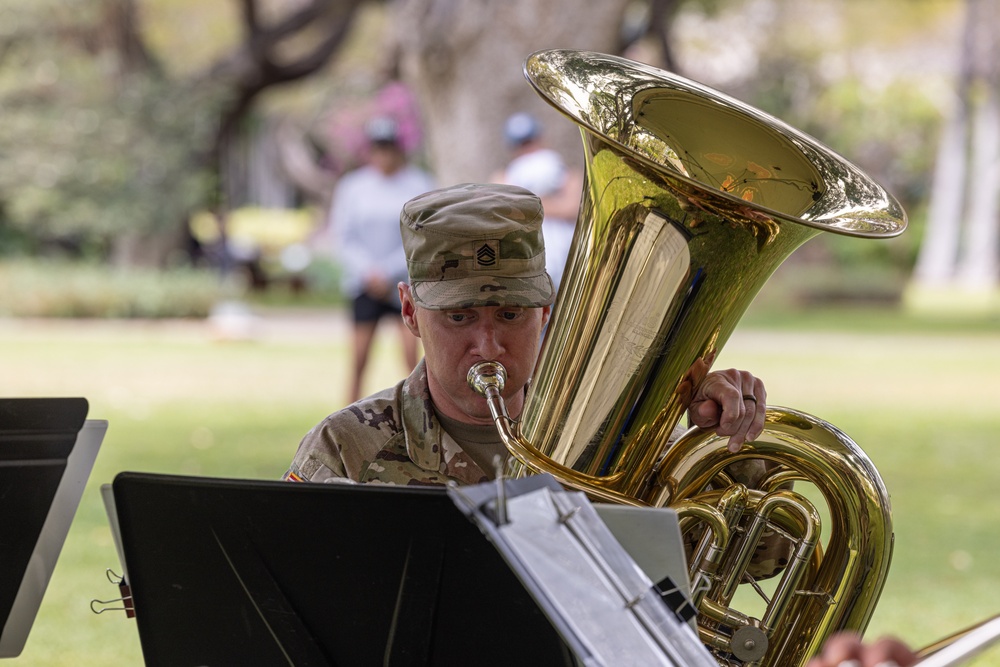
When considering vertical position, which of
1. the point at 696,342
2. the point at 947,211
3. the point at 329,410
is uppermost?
the point at 696,342

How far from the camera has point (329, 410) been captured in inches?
322

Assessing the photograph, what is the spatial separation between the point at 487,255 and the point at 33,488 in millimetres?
728

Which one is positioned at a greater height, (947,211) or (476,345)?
(476,345)

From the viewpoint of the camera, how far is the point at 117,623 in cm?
418

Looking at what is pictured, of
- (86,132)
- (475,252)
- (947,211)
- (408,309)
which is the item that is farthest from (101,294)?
(947,211)

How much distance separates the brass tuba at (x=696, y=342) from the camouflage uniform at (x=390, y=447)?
203mm

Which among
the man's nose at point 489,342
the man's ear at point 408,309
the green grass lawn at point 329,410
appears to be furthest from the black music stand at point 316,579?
the green grass lawn at point 329,410

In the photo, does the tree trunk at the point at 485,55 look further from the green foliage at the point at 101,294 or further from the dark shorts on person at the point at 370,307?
the green foliage at the point at 101,294

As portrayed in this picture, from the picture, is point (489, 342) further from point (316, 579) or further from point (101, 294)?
point (101, 294)

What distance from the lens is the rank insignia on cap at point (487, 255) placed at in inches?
76.3

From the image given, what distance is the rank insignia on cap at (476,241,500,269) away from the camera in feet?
6.36

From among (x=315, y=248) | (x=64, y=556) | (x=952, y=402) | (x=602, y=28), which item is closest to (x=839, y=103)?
(x=315, y=248)

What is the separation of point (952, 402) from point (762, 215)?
7859 mm

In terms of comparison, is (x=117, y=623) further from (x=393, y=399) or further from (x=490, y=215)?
(x=490, y=215)
